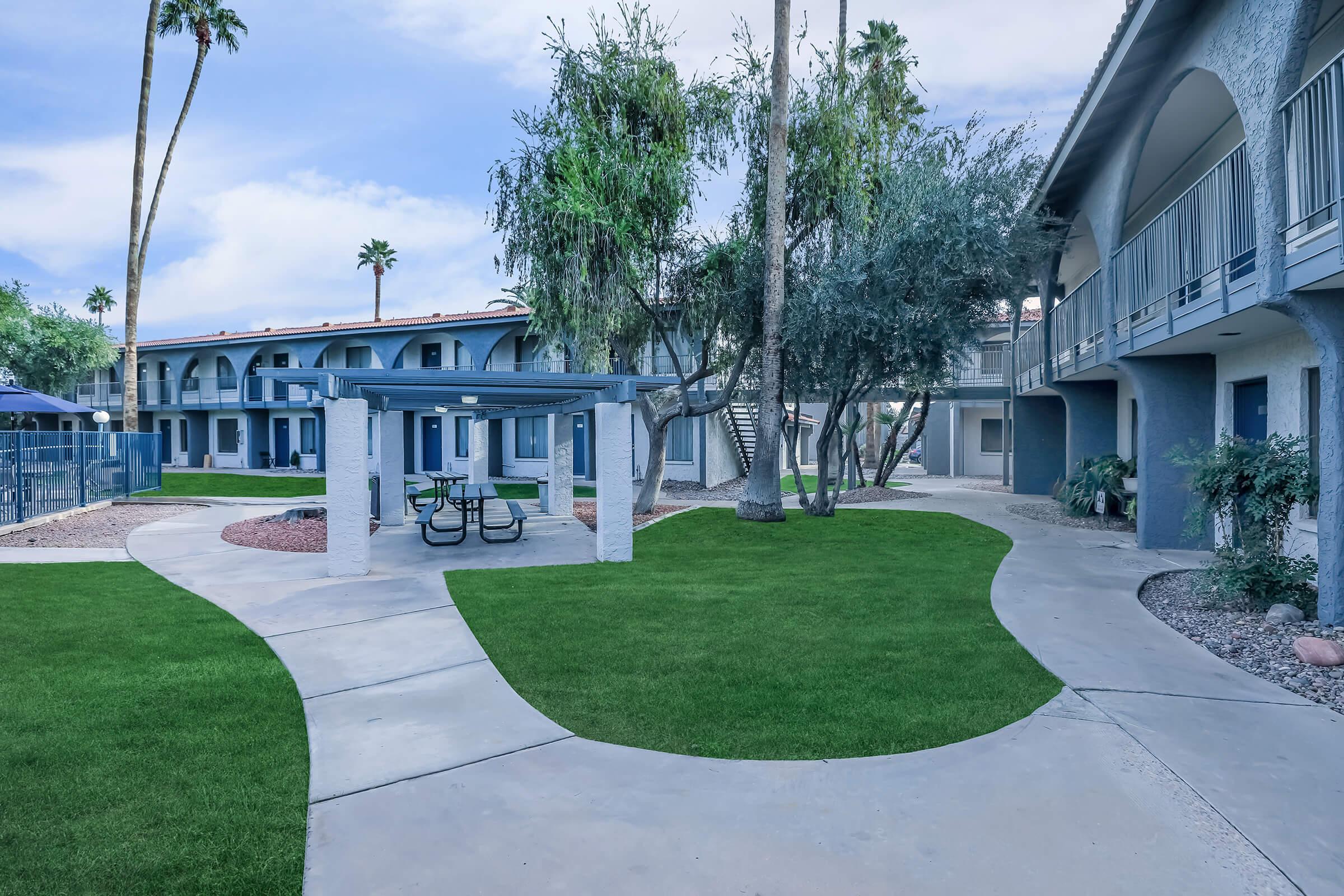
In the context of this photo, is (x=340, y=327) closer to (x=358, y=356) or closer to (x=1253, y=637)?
(x=358, y=356)

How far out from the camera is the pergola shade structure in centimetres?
906

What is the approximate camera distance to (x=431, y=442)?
100 feet

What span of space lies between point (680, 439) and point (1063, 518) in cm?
1219

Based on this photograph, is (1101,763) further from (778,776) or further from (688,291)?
(688,291)

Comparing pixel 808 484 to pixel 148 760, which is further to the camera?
Result: pixel 808 484

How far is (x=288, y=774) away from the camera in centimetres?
385

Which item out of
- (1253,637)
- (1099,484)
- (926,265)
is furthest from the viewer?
(1099,484)

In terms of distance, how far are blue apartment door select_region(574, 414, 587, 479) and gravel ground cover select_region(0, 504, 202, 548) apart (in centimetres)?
1157

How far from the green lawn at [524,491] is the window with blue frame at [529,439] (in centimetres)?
169

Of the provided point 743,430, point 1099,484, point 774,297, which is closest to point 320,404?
point 743,430

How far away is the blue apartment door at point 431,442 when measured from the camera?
99.9ft

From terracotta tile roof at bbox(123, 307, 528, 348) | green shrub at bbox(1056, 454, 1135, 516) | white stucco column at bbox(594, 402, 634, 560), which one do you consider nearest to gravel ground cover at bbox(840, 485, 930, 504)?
green shrub at bbox(1056, 454, 1135, 516)

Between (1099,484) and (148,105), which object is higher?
(148,105)

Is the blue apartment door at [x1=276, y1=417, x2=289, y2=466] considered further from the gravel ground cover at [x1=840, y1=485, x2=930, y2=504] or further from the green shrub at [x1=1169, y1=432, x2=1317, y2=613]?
the green shrub at [x1=1169, y1=432, x2=1317, y2=613]
